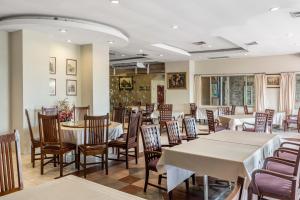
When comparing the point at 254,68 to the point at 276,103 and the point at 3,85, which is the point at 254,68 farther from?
the point at 3,85

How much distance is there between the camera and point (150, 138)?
133 inches

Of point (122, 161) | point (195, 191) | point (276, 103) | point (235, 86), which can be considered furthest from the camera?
point (235, 86)

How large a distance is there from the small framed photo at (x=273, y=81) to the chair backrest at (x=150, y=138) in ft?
25.2

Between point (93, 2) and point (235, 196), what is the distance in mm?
3594

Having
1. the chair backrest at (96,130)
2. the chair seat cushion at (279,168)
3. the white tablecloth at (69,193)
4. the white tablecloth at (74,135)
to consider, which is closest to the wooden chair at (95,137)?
Answer: the chair backrest at (96,130)

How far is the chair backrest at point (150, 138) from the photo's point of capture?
3.28 meters

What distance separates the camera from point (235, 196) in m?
1.09

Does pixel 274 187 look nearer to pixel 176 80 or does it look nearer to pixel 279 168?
pixel 279 168

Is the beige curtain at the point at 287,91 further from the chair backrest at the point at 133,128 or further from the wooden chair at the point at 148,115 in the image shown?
the chair backrest at the point at 133,128

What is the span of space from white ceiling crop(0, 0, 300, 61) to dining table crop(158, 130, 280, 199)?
2.15 m

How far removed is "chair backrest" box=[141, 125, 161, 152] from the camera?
3277 millimetres

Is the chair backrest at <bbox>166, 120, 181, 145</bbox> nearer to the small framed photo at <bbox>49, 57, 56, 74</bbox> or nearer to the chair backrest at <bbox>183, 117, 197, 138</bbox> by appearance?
the chair backrest at <bbox>183, 117, 197, 138</bbox>

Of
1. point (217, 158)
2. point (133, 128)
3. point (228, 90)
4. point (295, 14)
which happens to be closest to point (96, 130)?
point (133, 128)

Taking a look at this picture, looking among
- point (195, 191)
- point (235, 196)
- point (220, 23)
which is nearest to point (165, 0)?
point (220, 23)
